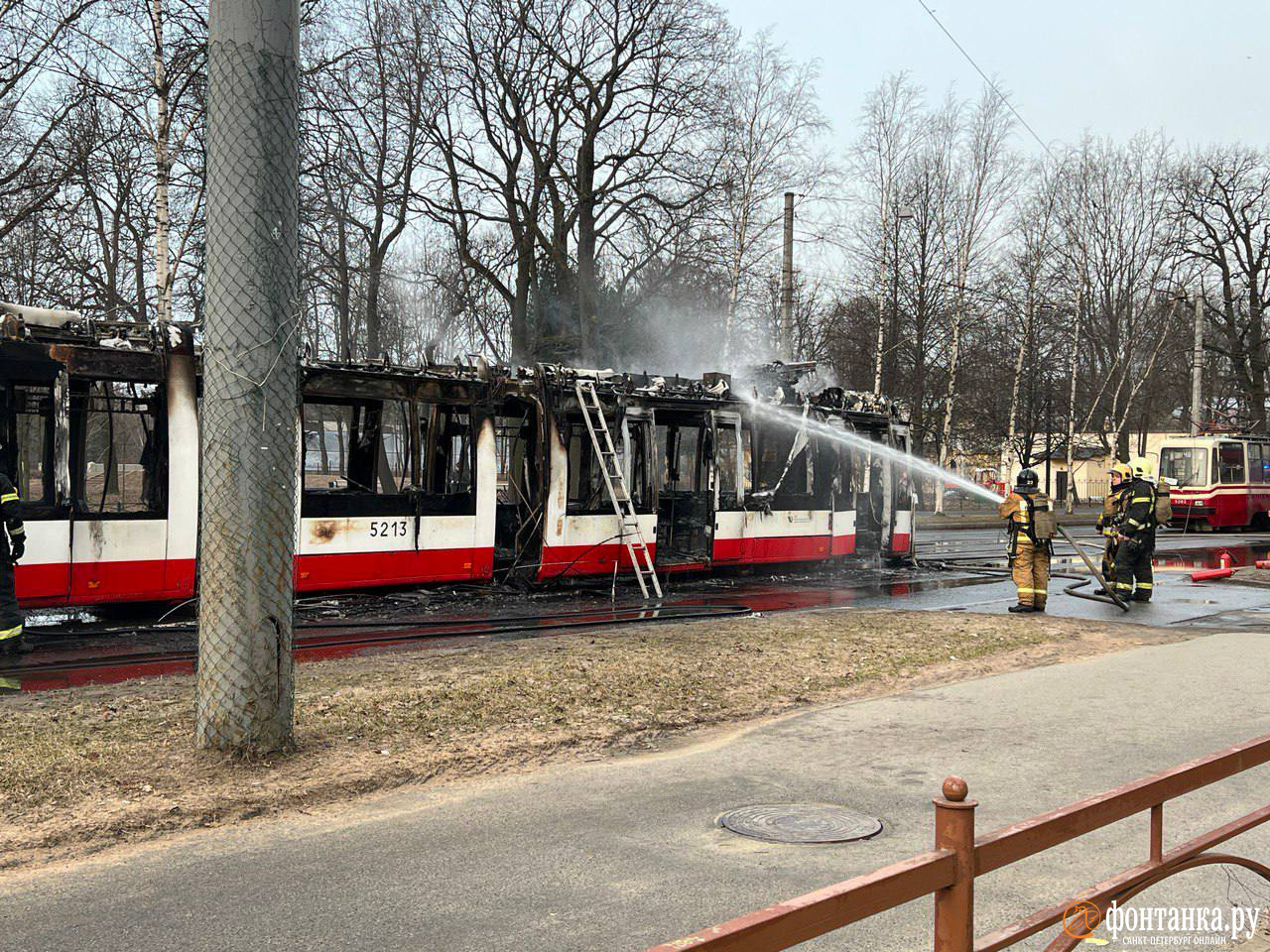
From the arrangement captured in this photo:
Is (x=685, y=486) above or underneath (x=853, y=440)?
underneath

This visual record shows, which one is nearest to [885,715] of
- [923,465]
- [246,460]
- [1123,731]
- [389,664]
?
[1123,731]

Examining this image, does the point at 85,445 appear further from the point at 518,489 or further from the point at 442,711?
the point at 442,711

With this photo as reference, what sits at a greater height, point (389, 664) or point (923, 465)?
point (923, 465)

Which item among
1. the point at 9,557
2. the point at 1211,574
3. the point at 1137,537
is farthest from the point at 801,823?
the point at 1211,574

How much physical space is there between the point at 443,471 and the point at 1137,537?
9.70 meters

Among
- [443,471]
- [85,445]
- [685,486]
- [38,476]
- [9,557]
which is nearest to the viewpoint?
[9,557]

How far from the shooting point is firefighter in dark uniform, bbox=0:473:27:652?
9789mm

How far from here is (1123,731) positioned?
307 inches

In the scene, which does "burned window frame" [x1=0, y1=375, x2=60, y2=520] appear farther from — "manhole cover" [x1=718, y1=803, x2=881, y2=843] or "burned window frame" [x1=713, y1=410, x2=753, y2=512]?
"burned window frame" [x1=713, y1=410, x2=753, y2=512]

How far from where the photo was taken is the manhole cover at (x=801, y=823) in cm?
556

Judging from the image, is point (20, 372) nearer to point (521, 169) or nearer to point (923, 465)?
point (923, 465)

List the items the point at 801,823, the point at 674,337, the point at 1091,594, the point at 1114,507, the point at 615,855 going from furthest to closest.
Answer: the point at 674,337 < the point at 1091,594 < the point at 1114,507 < the point at 801,823 < the point at 615,855

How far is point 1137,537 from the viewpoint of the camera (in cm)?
1592

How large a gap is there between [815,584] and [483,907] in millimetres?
14333
